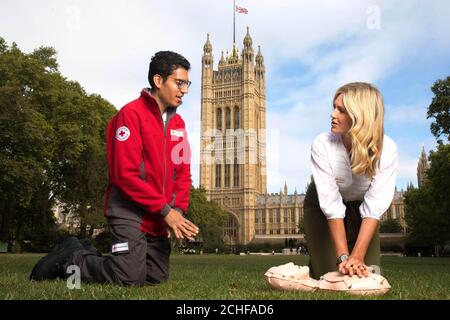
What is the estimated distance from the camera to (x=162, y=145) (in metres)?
4.40

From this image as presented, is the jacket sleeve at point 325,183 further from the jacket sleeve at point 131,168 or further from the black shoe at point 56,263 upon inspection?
the black shoe at point 56,263

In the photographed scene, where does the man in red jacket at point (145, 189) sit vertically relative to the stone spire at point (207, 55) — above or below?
below

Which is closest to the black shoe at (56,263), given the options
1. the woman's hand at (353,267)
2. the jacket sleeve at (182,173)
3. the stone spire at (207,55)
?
the jacket sleeve at (182,173)

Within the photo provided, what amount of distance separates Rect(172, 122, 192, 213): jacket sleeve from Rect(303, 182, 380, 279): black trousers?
45.7 inches

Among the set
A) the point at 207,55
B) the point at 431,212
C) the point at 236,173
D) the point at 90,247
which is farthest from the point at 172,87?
the point at 207,55

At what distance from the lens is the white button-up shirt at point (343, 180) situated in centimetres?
354

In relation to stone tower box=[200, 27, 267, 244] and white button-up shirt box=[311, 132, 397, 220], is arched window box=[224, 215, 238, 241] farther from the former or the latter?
white button-up shirt box=[311, 132, 397, 220]

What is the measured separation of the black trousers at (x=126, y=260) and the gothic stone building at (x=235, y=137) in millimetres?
83095

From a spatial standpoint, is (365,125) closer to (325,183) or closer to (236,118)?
(325,183)

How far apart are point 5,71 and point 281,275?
71.5ft

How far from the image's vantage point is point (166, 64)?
177 inches

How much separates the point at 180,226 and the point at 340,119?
148cm
